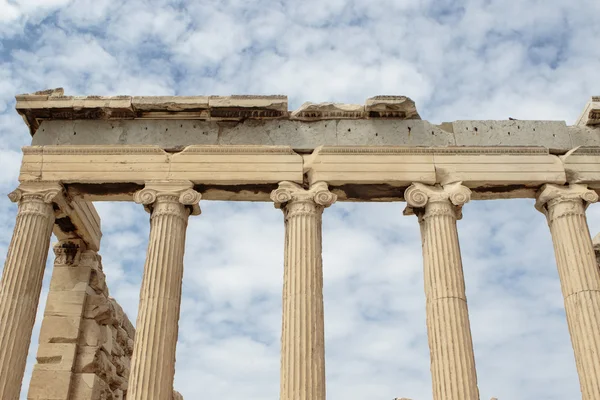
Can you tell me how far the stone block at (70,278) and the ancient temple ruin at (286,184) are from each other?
3.94 ft

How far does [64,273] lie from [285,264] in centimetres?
723

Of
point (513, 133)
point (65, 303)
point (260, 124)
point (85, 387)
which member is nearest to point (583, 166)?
point (513, 133)

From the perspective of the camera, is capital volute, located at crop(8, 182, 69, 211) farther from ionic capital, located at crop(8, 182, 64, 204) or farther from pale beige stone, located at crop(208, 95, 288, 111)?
pale beige stone, located at crop(208, 95, 288, 111)

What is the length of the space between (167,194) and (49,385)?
6.26 meters

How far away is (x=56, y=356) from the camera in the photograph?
719 inches

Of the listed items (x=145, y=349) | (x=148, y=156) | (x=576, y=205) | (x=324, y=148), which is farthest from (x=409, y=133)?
(x=145, y=349)

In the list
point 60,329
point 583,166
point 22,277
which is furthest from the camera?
point 60,329

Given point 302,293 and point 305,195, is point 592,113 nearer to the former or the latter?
point 305,195

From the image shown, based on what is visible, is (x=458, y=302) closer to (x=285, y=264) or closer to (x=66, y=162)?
(x=285, y=264)

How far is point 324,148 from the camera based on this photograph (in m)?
16.7

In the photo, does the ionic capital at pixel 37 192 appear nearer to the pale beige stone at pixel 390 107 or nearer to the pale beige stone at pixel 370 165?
the pale beige stone at pixel 370 165

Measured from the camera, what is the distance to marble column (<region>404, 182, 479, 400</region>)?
14.2 metres

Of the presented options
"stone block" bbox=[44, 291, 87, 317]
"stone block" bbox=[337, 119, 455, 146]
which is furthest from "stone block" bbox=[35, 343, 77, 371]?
"stone block" bbox=[337, 119, 455, 146]

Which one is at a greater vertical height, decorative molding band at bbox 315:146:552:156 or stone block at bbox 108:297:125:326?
decorative molding band at bbox 315:146:552:156
